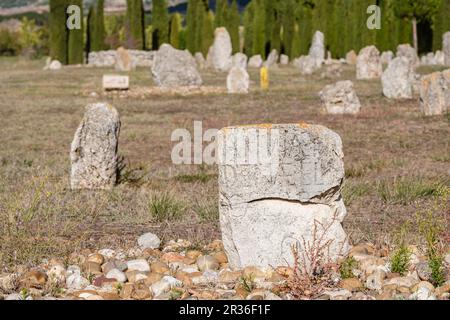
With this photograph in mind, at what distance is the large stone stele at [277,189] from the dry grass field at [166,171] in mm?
972

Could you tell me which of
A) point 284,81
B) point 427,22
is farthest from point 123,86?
point 427,22

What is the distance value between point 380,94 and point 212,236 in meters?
16.8

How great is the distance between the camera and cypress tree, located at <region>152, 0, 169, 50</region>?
153ft

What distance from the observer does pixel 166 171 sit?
37.4 ft

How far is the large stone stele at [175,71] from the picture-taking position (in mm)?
26359

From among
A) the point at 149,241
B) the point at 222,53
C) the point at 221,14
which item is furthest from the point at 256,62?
→ the point at 149,241

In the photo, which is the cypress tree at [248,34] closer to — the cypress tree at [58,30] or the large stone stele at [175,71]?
the cypress tree at [58,30]

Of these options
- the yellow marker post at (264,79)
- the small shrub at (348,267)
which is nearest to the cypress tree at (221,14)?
the yellow marker post at (264,79)

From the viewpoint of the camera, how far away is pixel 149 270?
238 inches

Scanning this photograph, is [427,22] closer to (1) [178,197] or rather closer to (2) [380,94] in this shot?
(2) [380,94]

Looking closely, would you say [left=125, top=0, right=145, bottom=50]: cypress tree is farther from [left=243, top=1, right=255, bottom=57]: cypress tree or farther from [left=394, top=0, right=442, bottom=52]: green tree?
[left=394, top=0, right=442, bottom=52]: green tree

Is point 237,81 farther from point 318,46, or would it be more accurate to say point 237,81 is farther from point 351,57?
point 351,57

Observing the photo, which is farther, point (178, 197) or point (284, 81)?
point (284, 81)

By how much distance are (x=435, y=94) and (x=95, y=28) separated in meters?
32.8
